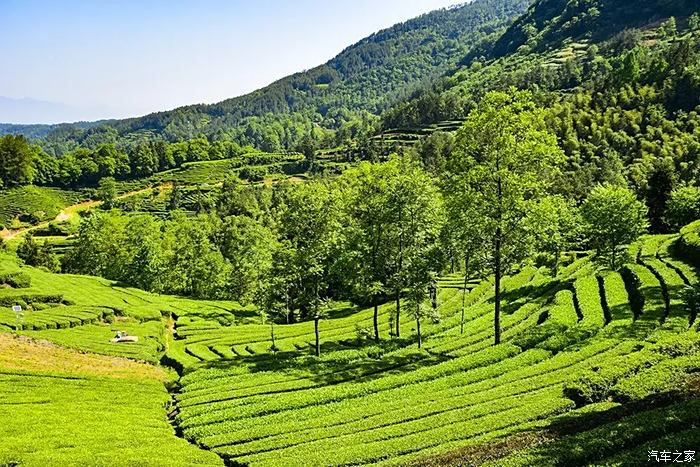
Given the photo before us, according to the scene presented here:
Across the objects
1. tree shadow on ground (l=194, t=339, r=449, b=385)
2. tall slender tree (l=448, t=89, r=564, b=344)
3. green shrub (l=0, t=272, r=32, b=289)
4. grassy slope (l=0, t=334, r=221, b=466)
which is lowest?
tree shadow on ground (l=194, t=339, r=449, b=385)

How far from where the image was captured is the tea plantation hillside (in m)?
21.3

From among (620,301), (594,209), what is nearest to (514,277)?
(594,209)

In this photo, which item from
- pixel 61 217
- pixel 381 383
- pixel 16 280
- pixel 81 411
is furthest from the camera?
pixel 61 217

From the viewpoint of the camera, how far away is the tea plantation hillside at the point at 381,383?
21312 millimetres

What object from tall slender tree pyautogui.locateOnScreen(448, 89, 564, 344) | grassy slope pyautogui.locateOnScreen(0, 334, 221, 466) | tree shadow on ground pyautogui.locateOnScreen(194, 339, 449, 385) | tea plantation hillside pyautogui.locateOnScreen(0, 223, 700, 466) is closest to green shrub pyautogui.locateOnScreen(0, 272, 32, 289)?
tea plantation hillside pyautogui.locateOnScreen(0, 223, 700, 466)

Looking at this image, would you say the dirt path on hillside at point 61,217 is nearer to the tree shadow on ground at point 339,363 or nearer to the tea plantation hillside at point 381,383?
the tea plantation hillside at point 381,383

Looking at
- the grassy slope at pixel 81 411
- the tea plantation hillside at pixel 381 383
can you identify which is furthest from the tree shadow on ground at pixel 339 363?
the grassy slope at pixel 81 411

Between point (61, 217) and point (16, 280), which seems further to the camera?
point (61, 217)

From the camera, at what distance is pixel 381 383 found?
34.3 m

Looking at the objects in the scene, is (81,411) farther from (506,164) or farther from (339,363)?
(506,164)

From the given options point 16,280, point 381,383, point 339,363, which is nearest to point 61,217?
point 16,280

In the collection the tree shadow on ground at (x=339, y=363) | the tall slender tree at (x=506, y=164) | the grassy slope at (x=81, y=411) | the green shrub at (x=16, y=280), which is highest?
the tall slender tree at (x=506, y=164)

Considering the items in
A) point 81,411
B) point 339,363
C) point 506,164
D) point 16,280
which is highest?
point 506,164

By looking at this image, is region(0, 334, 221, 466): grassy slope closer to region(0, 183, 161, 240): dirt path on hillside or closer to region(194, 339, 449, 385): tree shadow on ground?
region(194, 339, 449, 385): tree shadow on ground
